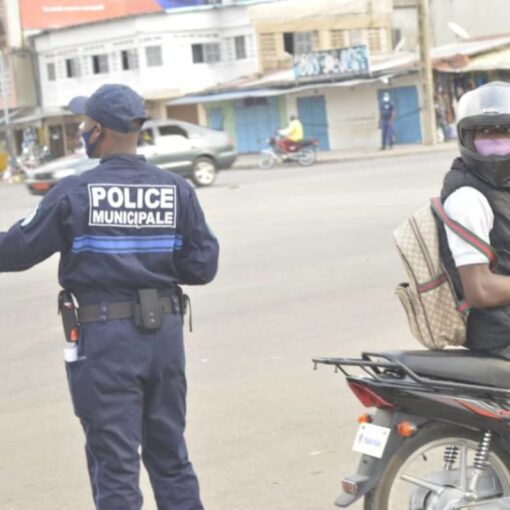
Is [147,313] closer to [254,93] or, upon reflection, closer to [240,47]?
[254,93]

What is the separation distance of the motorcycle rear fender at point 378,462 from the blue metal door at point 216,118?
159 ft

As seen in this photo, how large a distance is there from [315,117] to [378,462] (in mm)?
45120

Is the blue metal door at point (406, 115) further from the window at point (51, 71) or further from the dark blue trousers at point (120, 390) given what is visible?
the dark blue trousers at point (120, 390)

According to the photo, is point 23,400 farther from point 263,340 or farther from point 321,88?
point 321,88

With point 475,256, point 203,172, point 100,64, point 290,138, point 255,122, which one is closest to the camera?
point 475,256

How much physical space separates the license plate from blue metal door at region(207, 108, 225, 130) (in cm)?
4851

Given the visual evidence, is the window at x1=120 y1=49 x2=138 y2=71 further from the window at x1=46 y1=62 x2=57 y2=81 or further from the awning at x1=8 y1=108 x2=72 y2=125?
the window at x1=46 y1=62 x2=57 y2=81

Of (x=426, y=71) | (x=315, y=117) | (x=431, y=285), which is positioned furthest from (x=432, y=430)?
(x=315, y=117)

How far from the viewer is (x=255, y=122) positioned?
50.9 m

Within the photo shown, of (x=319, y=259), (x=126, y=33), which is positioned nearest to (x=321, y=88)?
(x=126, y=33)

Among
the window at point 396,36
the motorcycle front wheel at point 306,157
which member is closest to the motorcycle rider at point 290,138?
the motorcycle front wheel at point 306,157

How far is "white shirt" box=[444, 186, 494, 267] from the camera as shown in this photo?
4.10 m

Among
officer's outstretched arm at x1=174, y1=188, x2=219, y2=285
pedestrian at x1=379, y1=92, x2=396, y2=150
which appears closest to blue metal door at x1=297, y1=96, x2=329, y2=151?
pedestrian at x1=379, y1=92, x2=396, y2=150

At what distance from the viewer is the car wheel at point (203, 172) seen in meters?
27.9
